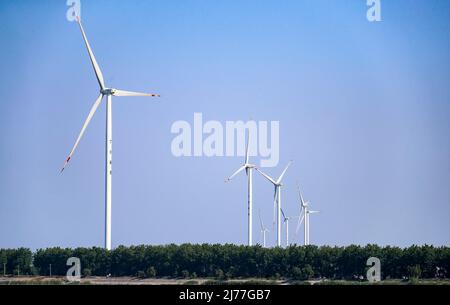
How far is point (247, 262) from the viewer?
466ft

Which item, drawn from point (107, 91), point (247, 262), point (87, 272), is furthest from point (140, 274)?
point (107, 91)

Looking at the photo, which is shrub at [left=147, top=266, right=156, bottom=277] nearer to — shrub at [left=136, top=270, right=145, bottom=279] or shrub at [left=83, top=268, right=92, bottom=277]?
shrub at [left=136, top=270, right=145, bottom=279]

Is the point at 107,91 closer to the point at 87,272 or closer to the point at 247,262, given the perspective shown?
the point at 87,272

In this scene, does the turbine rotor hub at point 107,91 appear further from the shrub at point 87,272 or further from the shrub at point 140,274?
the shrub at point 140,274

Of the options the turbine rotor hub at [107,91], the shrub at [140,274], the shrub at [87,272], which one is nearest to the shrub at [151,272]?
the shrub at [140,274]

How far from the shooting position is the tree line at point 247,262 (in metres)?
133

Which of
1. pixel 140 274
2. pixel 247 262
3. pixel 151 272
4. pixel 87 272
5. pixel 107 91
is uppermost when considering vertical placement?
pixel 107 91

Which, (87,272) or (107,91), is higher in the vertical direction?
(107,91)

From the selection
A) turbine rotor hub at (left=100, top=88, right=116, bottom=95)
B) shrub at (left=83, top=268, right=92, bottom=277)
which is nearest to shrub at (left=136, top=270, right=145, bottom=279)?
shrub at (left=83, top=268, right=92, bottom=277)

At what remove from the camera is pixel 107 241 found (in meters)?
114
